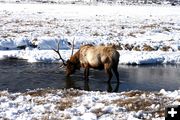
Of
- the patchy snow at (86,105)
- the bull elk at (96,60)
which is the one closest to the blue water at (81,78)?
the bull elk at (96,60)

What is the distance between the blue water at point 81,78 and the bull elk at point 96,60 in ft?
1.54

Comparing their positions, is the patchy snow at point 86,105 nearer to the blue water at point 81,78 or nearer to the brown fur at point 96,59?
the blue water at point 81,78

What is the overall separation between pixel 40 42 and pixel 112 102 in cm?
1674

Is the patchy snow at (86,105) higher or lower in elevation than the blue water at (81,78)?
higher

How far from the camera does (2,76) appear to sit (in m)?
18.9

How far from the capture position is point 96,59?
18219 millimetres

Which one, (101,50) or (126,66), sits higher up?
(101,50)

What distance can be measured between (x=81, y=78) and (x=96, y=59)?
1593mm

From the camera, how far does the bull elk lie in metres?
17.6

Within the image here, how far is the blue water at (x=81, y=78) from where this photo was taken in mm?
17141

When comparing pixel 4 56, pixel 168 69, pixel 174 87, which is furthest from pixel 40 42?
pixel 174 87

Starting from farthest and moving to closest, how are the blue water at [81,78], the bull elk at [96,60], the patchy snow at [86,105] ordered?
the bull elk at [96,60], the blue water at [81,78], the patchy snow at [86,105]

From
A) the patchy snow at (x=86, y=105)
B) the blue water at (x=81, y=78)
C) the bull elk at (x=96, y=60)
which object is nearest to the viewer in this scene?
the patchy snow at (x=86, y=105)

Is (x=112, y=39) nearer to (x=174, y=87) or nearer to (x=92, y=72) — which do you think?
(x=92, y=72)
